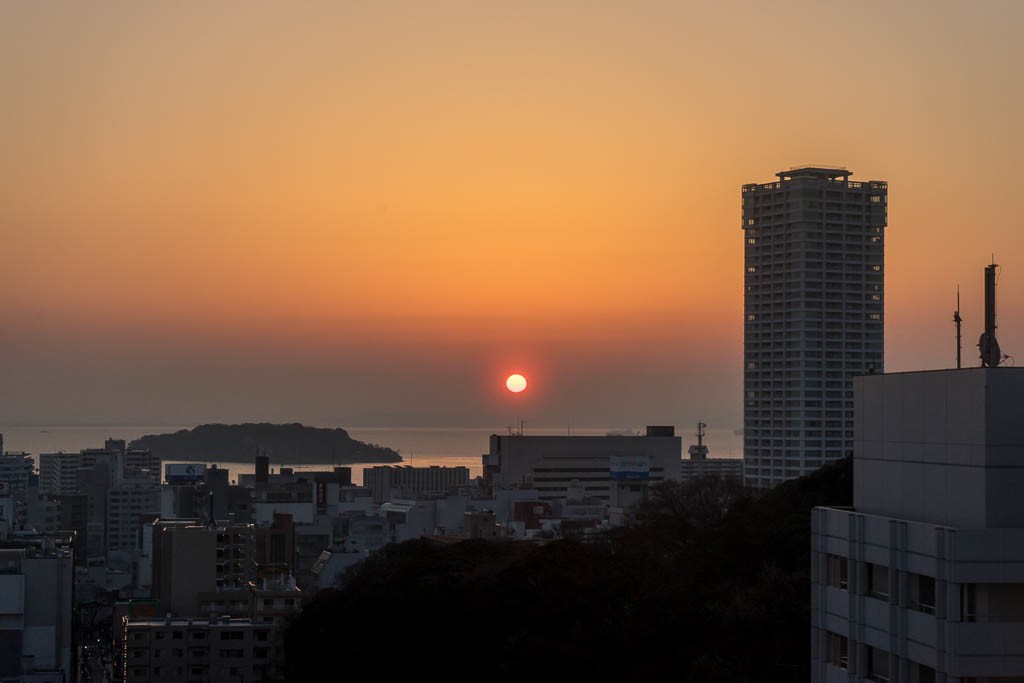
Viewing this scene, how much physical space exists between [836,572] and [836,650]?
31.2 inches

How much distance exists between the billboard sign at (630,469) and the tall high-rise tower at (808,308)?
15.8 metres

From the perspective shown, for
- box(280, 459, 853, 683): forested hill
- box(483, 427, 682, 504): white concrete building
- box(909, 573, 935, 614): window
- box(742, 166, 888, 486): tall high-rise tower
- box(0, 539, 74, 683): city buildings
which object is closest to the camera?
box(909, 573, 935, 614): window

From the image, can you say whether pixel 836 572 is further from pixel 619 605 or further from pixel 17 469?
pixel 17 469

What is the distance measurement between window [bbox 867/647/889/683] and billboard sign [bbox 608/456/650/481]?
85.9m

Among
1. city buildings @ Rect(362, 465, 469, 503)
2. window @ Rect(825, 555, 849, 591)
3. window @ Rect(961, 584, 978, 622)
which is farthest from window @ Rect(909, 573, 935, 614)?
city buildings @ Rect(362, 465, 469, 503)

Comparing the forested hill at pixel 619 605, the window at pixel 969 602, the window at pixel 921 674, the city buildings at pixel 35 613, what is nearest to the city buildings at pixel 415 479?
the city buildings at pixel 35 613

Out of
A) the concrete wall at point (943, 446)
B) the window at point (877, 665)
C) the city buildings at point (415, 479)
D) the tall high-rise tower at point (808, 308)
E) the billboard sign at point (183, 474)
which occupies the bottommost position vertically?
the city buildings at point (415, 479)

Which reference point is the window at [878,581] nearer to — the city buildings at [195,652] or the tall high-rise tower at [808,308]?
the city buildings at [195,652]

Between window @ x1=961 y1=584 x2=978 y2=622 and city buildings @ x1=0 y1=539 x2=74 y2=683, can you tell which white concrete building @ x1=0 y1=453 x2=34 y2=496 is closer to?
city buildings @ x1=0 y1=539 x2=74 y2=683

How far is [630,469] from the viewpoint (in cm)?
10081

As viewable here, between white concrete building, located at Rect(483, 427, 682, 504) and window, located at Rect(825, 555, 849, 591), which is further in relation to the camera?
white concrete building, located at Rect(483, 427, 682, 504)

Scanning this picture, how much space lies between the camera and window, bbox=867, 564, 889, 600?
1380 cm

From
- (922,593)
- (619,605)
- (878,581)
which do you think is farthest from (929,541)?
(619,605)

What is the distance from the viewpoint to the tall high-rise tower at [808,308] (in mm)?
114375
